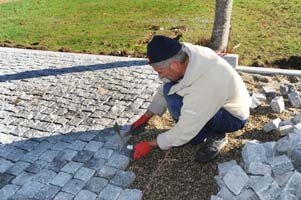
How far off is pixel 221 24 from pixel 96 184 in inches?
152

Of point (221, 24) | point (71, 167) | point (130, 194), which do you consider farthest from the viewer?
point (221, 24)

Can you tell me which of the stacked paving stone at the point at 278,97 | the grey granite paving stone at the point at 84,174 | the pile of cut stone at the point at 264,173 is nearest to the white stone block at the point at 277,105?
the stacked paving stone at the point at 278,97

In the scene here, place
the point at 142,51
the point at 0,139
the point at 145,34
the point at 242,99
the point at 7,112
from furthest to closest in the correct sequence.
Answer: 1. the point at 145,34
2. the point at 142,51
3. the point at 7,112
4. the point at 0,139
5. the point at 242,99

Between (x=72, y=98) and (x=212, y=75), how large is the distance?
2757mm

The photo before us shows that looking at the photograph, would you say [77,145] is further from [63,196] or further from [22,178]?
[63,196]

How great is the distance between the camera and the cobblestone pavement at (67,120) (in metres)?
Answer: 4.11

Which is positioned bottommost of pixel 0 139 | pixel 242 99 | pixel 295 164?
pixel 0 139

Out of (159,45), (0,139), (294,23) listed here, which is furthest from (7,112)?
(294,23)

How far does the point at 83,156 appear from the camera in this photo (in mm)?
4523

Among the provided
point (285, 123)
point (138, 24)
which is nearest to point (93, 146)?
point (285, 123)

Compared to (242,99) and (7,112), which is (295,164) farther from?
(7,112)

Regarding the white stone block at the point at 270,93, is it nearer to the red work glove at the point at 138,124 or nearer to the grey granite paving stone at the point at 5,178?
the red work glove at the point at 138,124

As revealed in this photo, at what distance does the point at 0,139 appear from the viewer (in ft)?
16.3

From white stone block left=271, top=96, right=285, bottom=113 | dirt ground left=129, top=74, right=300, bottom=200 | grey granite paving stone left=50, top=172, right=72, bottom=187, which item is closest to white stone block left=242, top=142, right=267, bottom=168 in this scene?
dirt ground left=129, top=74, right=300, bottom=200
